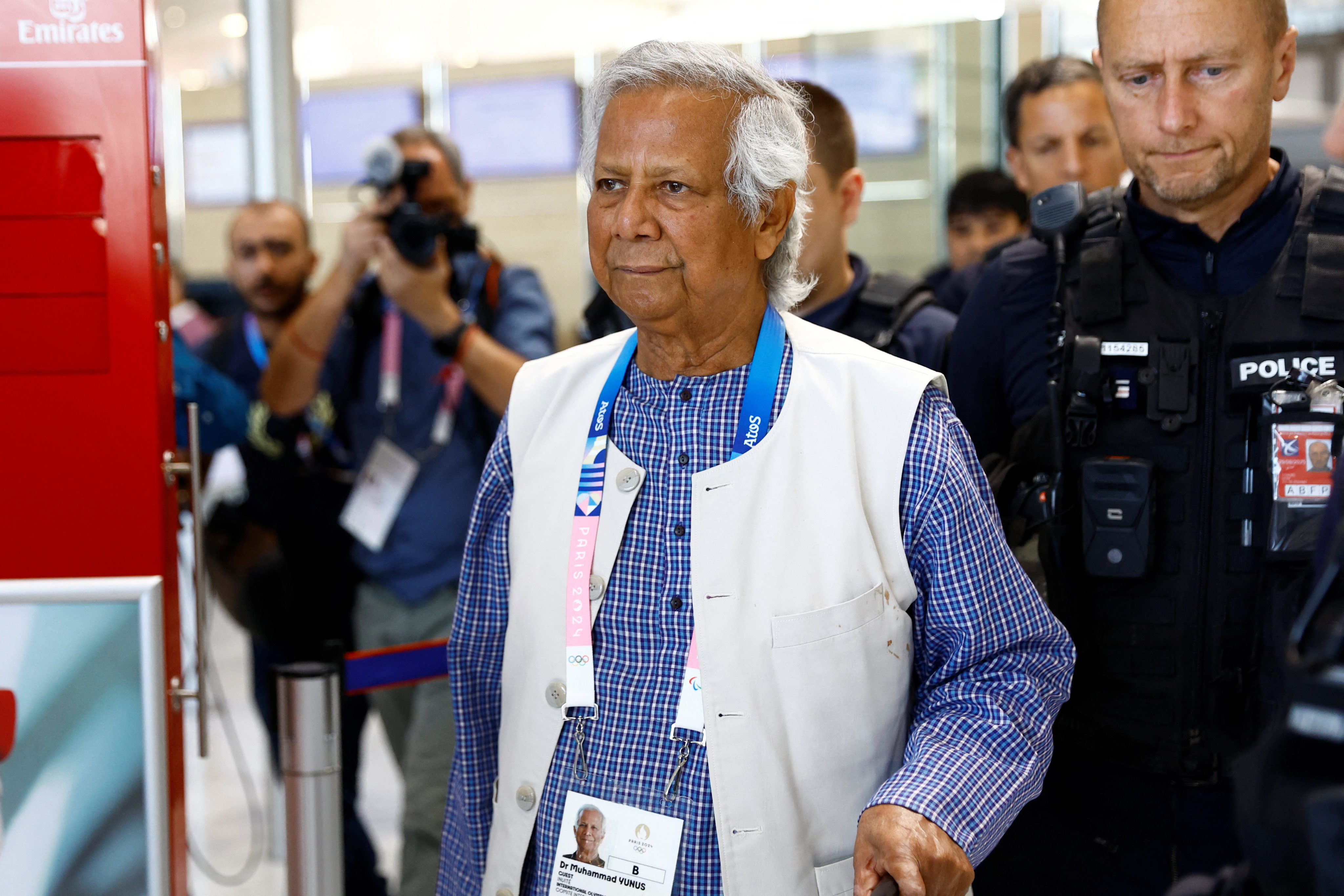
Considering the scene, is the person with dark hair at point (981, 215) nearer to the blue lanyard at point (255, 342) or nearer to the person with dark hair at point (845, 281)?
the person with dark hair at point (845, 281)

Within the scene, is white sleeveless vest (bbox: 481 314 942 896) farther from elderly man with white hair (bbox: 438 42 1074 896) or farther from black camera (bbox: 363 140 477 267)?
black camera (bbox: 363 140 477 267)

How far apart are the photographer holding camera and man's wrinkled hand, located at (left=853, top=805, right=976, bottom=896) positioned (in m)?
1.65

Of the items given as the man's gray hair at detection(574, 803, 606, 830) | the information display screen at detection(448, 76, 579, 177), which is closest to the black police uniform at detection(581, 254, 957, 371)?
the man's gray hair at detection(574, 803, 606, 830)

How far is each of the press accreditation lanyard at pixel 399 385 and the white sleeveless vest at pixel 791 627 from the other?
1.43 m

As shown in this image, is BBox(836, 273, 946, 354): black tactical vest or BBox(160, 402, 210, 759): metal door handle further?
BBox(836, 273, 946, 354): black tactical vest

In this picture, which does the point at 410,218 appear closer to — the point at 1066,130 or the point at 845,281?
the point at 845,281

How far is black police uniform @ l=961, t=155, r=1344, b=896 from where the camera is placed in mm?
1771

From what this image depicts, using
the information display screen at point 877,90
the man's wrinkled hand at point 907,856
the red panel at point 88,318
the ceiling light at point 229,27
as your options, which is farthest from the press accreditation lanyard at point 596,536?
the ceiling light at point 229,27

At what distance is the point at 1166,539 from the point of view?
5.99 ft

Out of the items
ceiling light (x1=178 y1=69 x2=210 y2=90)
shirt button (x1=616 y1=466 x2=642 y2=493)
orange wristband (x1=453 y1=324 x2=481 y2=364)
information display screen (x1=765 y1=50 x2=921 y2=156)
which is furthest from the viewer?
ceiling light (x1=178 y1=69 x2=210 y2=90)

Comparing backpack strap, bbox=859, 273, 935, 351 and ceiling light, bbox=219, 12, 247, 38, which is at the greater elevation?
ceiling light, bbox=219, 12, 247, 38

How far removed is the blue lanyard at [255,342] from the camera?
12.0 ft

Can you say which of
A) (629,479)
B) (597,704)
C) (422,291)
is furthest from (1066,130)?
(597,704)

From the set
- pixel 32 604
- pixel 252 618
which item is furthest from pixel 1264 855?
pixel 252 618
